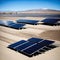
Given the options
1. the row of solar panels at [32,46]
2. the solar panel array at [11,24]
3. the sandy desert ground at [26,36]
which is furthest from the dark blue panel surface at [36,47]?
the solar panel array at [11,24]

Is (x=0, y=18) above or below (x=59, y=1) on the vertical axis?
below

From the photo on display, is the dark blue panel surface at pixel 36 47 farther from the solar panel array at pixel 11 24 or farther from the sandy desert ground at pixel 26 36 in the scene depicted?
the solar panel array at pixel 11 24

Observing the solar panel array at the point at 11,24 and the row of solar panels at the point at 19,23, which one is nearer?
the row of solar panels at the point at 19,23

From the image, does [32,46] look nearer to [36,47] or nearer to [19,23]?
[36,47]

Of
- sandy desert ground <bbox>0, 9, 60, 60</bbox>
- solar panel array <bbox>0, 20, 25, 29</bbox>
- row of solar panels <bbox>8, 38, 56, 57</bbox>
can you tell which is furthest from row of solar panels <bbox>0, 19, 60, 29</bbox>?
row of solar panels <bbox>8, 38, 56, 57</bbox>

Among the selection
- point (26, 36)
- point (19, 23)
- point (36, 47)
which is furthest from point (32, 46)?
point (19, 23)

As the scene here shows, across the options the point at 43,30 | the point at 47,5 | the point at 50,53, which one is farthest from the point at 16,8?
the point at 50,53

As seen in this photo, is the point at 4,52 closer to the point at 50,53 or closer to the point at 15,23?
the point at 50,53

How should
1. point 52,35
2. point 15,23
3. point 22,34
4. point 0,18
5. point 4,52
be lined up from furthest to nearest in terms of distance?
point 15,23 → point 0,18 → point 22,34 → point 52,35 → point 4,52

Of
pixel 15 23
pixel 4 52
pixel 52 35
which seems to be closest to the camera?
pixel 4 52
